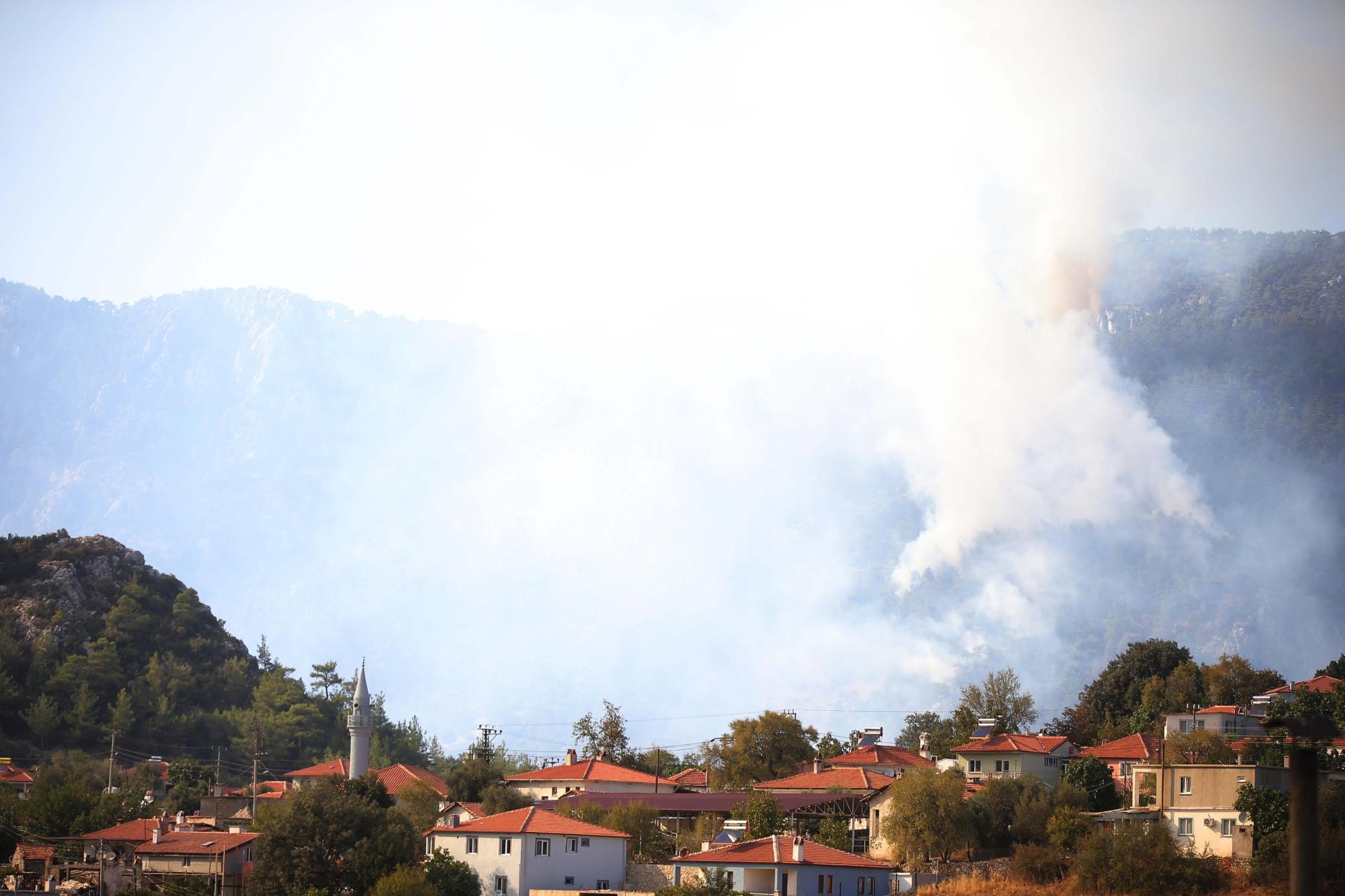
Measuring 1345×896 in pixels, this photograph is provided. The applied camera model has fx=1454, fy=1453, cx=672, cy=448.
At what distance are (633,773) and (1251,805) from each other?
41708 millimetres

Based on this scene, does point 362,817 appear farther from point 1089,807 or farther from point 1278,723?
point 1278,723

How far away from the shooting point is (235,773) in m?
124

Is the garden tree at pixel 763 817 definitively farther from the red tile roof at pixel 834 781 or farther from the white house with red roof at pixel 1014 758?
the white house with red roof at pixel 1014 758

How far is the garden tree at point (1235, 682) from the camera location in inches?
3804

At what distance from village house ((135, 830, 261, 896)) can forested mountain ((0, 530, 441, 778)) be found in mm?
58438

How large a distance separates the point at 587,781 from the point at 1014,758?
2476 cm

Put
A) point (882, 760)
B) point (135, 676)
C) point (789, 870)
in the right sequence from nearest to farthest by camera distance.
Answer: point (789, 870) → point (882, 760) → point (135, 676)

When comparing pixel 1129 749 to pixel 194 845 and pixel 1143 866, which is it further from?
pixel 194 845

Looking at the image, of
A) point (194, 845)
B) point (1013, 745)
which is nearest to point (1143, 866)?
point (1013, 745)

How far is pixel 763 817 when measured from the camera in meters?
66.8

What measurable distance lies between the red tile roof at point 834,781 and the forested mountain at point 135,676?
60.6 metres

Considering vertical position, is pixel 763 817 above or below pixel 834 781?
below

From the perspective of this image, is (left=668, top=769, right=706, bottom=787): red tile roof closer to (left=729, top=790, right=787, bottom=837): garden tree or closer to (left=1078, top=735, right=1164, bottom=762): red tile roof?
(left=729, top=790, right=787, bottom=837): garden tree

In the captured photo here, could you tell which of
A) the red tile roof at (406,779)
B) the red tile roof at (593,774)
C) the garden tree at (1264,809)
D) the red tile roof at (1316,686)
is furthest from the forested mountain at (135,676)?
the garden tree at (1264,809)
